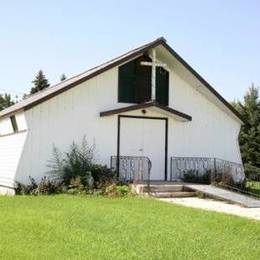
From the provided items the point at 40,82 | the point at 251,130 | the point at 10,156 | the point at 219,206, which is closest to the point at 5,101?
the point at 40,82

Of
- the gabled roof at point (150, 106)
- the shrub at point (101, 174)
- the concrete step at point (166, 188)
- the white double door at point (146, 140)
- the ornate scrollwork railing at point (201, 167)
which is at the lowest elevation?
the concrete step at point (166, 188)

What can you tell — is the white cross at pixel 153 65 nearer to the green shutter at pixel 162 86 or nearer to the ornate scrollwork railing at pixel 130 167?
the green shutter at pixel 162 86

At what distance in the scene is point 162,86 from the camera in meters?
24.9

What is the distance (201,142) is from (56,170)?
692 centimetres

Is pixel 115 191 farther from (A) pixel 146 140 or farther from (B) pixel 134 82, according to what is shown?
(B) pixel 134 82

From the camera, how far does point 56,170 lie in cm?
2175

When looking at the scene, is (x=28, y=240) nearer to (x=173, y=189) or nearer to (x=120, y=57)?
(x=173, y=189)

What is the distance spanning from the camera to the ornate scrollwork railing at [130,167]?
23019 millimetres

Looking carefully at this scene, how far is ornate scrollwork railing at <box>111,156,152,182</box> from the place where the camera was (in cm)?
2302

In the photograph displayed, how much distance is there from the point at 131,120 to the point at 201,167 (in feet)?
12.2

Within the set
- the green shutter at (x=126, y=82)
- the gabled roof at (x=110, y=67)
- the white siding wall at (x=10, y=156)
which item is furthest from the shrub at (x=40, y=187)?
the green shutter at (x=126, y=82)

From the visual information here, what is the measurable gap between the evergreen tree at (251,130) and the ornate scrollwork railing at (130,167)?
18.5 meters

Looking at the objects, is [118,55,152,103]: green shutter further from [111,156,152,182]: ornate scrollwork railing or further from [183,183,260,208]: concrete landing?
[183,183,260,208]: concrete landing

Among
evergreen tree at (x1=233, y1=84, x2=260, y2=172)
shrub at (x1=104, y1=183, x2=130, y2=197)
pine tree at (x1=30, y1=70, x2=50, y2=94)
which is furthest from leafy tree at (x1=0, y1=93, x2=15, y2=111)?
shrub at (x1=104, y1=183, x2=130, y2=197)
